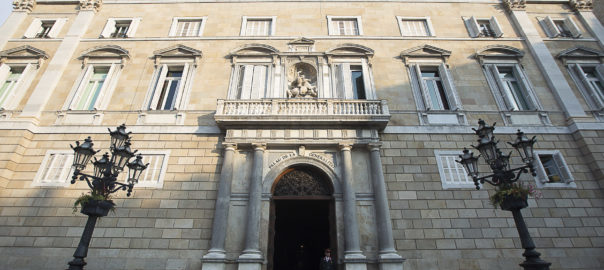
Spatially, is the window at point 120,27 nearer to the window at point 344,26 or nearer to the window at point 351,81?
the window at point 344,26

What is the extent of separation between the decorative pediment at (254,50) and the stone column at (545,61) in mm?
12415

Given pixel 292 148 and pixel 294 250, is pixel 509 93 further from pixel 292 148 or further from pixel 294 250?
pixel 294 250

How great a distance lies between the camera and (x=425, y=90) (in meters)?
12.8

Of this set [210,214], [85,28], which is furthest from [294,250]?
[85,28]

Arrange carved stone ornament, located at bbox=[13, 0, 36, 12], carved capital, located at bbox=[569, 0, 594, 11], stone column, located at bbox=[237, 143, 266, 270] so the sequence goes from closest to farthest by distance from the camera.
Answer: stone column, located at bbox=[237, 143, 266, 270]
carved capital, located at bbox=[569, 0, 594, 11]
carved stone ornament, located at bbox=[13, 0, 36, 12]

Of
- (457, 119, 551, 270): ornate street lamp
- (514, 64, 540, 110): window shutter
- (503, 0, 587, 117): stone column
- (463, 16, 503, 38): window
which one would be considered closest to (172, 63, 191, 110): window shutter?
(457, 119, 551, 270): ornate street lamp

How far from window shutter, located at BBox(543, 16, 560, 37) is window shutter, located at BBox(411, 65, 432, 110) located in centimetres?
770

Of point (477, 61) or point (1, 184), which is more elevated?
point (477, 61)

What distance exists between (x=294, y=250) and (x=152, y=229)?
7.26 meters

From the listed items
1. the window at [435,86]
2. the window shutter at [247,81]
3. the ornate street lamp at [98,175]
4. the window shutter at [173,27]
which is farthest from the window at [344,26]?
the ornate street lamp at [98,175]

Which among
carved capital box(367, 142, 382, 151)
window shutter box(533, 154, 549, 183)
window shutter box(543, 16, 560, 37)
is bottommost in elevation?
window shutter box(533, 154, 549, 183)

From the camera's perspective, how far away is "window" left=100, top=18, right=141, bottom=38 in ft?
48.7

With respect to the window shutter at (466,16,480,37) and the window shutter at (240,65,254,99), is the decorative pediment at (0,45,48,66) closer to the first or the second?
the window shutter at (240,65,254,99)

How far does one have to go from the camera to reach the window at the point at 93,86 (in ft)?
41.1
